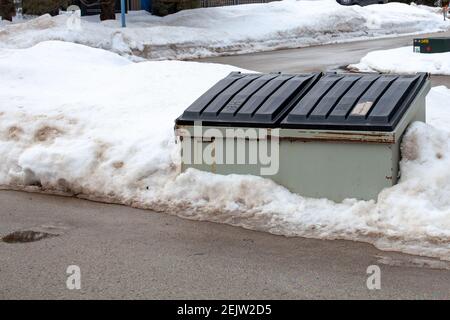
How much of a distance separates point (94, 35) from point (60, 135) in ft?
51.5

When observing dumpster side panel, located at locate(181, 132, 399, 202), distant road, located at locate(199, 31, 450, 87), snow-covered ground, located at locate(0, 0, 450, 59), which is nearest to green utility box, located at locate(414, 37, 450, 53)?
distant road, located at locate(199, 31, 450, 87)

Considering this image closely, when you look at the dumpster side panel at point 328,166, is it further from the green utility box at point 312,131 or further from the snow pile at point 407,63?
the snow pile at point 407,63

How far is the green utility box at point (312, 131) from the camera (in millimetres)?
6520

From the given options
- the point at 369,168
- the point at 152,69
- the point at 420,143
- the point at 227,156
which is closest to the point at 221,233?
the point at 227,156

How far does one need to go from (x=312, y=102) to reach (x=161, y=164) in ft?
5.24

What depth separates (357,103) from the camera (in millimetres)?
6809

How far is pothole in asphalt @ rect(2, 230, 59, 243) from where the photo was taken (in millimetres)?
6426

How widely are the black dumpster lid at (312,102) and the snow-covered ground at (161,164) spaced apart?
0.44m

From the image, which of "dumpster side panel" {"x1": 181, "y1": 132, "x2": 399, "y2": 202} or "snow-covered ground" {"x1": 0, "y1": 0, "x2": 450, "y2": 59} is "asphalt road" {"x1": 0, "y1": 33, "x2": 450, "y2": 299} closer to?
"dumpster side panel" {"x1": 181, "y1": 132, "x2": 399, "y2": 202}

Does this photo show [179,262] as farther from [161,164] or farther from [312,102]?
[312,102]

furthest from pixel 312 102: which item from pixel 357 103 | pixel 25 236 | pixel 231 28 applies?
pixel 231 28

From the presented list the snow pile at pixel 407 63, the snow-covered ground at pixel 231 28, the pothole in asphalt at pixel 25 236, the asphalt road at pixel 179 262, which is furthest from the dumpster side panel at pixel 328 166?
the snow-covered ground at pixel 231 28

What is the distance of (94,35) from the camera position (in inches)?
930

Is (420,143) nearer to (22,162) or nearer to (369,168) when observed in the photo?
(369,168)
